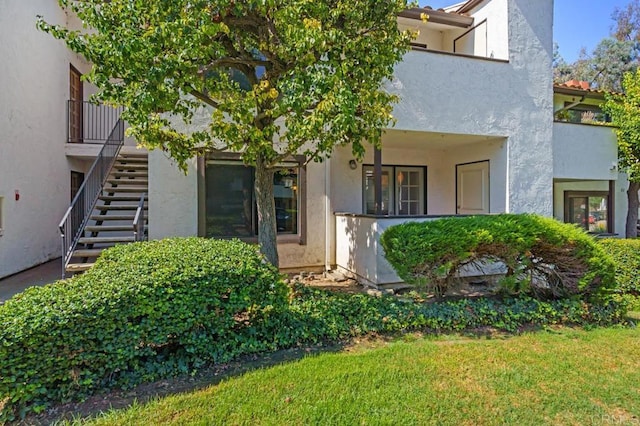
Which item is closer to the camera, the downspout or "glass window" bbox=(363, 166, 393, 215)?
the downspout

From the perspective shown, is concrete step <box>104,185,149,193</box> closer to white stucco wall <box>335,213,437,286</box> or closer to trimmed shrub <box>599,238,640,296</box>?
white stucco wall <box>335,213,437,286</box>

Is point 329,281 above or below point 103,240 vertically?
below

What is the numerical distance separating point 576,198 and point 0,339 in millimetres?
15688

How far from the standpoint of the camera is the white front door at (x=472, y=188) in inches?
397

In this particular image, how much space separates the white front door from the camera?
10.1m

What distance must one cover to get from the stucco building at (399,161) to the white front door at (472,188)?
4 cm

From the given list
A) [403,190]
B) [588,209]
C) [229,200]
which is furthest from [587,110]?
[229,200]

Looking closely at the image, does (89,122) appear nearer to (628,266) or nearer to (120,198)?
(120,198)

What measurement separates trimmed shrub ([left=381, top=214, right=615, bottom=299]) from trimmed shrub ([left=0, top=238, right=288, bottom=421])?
2154 mm

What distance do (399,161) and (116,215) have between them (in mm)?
7843

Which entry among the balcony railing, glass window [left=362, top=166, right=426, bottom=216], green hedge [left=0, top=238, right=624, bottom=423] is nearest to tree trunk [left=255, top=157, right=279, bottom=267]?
green hedge [left=0, top=238, right=624, bottom=423]

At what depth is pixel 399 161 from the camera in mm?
10914

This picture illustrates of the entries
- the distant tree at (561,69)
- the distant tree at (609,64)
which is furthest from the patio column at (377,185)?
the distant tree at (561,69)

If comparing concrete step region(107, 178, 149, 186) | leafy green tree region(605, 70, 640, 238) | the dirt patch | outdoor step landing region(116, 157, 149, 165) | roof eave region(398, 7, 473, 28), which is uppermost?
roof eave region(398, 7, 473, 28)
